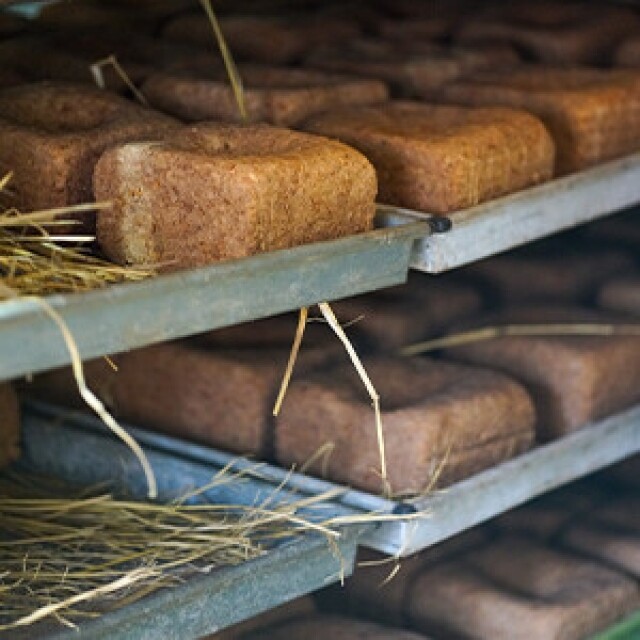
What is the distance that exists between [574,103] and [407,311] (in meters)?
0.50

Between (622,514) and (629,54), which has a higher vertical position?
(629,54)

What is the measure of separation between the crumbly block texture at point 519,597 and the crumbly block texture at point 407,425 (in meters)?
0.25

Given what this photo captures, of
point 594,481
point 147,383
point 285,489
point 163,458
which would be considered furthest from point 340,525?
point 594,481

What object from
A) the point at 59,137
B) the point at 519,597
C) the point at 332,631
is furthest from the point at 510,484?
the point at 59,137

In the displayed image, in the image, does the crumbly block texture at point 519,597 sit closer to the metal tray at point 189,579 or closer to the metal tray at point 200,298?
the metal tray at point 189,579

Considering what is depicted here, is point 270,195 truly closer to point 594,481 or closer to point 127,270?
point 127,270

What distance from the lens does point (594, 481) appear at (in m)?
3.51

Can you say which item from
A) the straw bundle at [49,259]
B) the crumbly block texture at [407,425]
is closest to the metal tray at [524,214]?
the crumbly block texture at [407,425]

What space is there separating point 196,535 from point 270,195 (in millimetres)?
549

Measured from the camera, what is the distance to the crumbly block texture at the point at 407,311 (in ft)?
10.1

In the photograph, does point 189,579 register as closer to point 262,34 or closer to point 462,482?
point 462,482

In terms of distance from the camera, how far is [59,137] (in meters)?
2.38

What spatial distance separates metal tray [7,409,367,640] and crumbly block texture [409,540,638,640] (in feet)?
1.39

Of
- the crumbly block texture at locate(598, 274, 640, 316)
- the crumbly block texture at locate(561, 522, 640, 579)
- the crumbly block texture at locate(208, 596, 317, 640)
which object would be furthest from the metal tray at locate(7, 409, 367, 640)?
the crumbly block texture at locate(598, 274, 640, 316)
